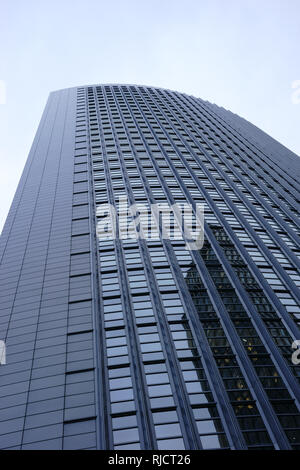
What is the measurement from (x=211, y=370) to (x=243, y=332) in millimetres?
5360

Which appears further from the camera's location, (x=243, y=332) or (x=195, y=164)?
(x=195, y=164)

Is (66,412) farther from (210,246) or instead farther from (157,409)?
(210,246)

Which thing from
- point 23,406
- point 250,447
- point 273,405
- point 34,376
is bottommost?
point 250,447

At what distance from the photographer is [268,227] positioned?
49.9 metres

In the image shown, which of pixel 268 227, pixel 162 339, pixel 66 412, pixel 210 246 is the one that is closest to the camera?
pixel 66 412

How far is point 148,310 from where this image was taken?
3494cm

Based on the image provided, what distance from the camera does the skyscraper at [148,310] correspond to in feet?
82.5

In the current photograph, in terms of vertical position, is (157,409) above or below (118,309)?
below

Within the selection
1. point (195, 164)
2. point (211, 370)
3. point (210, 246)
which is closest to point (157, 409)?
point (211, 370)

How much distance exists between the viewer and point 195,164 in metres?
65.9

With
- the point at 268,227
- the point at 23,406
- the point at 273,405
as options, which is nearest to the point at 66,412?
the point at 23,406

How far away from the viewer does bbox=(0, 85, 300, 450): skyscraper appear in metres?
25.2
